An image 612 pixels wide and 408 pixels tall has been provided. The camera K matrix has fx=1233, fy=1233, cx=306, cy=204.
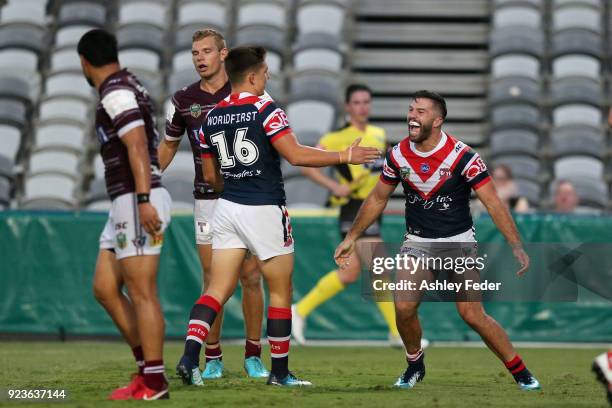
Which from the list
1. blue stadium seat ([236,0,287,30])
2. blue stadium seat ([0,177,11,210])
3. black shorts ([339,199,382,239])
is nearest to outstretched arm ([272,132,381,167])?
black shorts ([339,199,382,239])

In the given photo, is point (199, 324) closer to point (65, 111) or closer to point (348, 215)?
point (348, 215)

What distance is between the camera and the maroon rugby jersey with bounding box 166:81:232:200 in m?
8.46

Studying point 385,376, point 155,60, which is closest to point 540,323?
point 385,376

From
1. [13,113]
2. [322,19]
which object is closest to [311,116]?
[322,19]

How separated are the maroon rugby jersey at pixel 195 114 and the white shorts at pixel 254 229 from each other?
0.93 metres

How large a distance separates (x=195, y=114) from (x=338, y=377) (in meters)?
2.12

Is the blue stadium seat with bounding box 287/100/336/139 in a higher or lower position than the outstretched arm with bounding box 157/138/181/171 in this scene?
higher

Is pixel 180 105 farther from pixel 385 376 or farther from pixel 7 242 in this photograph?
pixel 7 242

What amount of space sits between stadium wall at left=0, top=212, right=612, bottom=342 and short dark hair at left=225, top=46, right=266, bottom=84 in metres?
5.27

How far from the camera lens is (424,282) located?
777 centimetres

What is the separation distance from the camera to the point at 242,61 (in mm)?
7551

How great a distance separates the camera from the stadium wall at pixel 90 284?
12.7 meters

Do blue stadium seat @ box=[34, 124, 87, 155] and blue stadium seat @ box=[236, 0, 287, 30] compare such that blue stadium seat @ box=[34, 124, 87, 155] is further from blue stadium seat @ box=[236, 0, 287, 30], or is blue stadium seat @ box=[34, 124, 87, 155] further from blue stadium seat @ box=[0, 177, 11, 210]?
blue stadium seat @ box=[236, 0, 287, 30]
